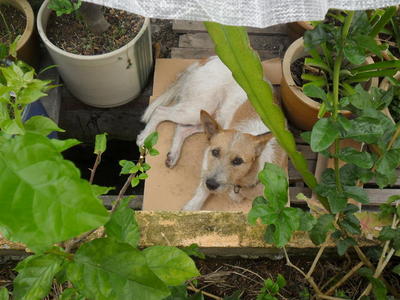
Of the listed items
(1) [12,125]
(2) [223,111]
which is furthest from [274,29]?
(1) [12,125]

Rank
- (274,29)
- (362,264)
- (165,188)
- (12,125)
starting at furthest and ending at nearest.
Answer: (274,29)
(165,188)
(362,264)
(12,125)

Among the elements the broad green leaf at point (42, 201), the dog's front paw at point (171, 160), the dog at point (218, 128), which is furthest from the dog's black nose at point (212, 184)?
the broad green leaf at point (42, 201)

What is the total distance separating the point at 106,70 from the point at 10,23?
0.35 meters

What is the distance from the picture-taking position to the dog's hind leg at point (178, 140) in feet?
4.48

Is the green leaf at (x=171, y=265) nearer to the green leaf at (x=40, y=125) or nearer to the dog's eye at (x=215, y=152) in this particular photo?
the green leaf at (x=40, y=125)

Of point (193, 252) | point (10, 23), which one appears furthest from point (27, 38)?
point (193, 252)

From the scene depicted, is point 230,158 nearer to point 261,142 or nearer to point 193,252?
point 261,142

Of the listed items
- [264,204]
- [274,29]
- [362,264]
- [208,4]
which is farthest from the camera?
[274,29]

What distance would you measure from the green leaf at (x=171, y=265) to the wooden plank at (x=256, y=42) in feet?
3.82

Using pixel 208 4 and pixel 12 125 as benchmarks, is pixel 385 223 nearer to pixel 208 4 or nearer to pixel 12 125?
pixel 208 4

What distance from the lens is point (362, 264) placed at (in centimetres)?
90

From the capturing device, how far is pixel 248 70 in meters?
0.69

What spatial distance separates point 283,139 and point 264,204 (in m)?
0.11

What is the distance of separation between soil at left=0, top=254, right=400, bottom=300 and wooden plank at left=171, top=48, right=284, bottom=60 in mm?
827
